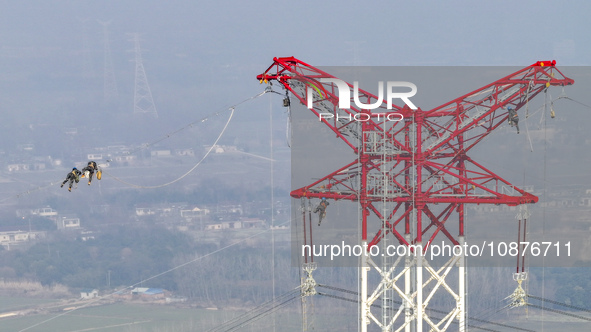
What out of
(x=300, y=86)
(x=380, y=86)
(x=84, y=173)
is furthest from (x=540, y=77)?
(x=84, y=173)

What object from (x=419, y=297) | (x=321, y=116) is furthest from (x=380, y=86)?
(x=419, y=297)

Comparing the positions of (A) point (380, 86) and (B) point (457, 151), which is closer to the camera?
(A) point (380, 86)

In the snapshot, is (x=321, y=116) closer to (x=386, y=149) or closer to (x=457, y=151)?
(x=386, y=149)

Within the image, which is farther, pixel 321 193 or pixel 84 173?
pixel 321 193

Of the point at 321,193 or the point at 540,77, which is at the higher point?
the point at 540,77

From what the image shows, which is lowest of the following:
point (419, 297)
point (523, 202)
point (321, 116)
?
point (419, 297)

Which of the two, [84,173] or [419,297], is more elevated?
[84,173]

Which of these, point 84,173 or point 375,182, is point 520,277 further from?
point 84,173

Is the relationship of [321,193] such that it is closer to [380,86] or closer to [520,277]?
[380,86]
